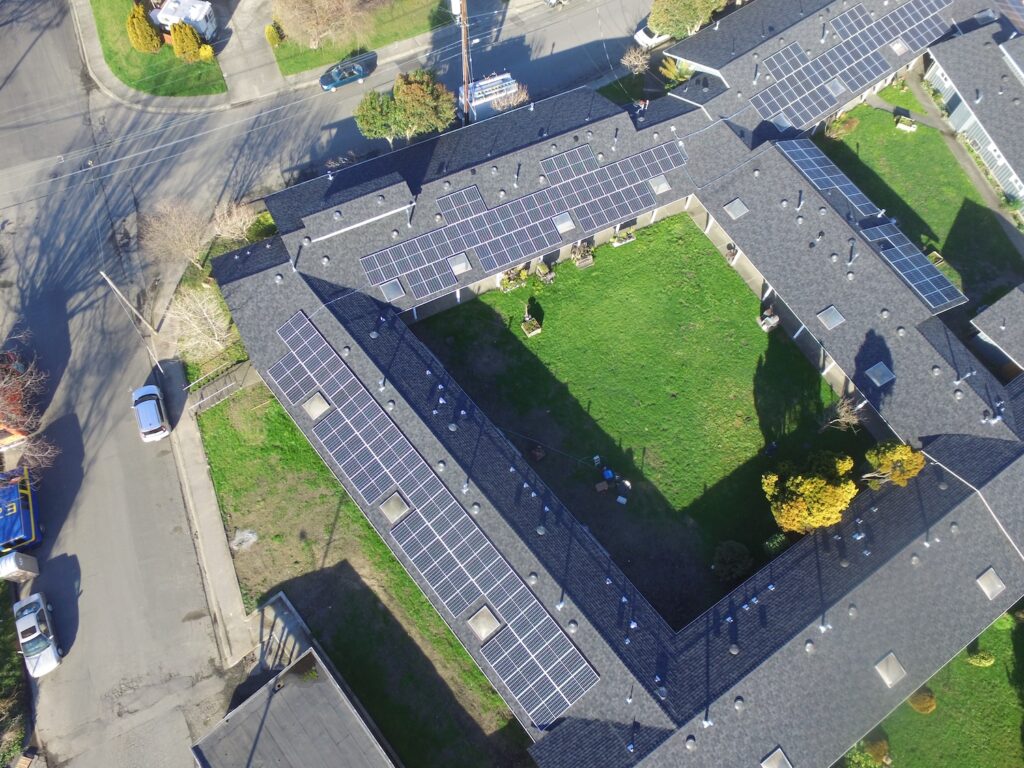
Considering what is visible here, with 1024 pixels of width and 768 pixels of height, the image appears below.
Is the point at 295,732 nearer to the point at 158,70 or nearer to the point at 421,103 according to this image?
the point at 421,103

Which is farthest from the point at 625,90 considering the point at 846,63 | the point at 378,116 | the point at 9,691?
the point at 9,691

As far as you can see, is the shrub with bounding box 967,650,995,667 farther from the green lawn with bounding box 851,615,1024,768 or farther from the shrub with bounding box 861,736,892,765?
the shrub with bounding box 861,736,892,765

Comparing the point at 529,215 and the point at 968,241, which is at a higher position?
the point at 529,215

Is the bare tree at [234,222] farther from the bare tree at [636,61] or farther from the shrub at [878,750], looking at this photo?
the shrub at [878,750]

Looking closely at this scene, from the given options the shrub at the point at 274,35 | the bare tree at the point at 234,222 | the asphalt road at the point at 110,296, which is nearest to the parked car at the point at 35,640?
the asphalt road at the point at 110,296


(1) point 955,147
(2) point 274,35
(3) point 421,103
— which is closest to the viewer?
(3) point 421,103

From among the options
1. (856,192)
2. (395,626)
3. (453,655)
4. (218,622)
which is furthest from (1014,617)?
(218,622)

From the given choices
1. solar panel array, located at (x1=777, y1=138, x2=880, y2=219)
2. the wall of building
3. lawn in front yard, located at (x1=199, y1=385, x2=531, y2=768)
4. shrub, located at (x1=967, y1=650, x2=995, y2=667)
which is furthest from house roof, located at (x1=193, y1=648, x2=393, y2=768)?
the wall of building
